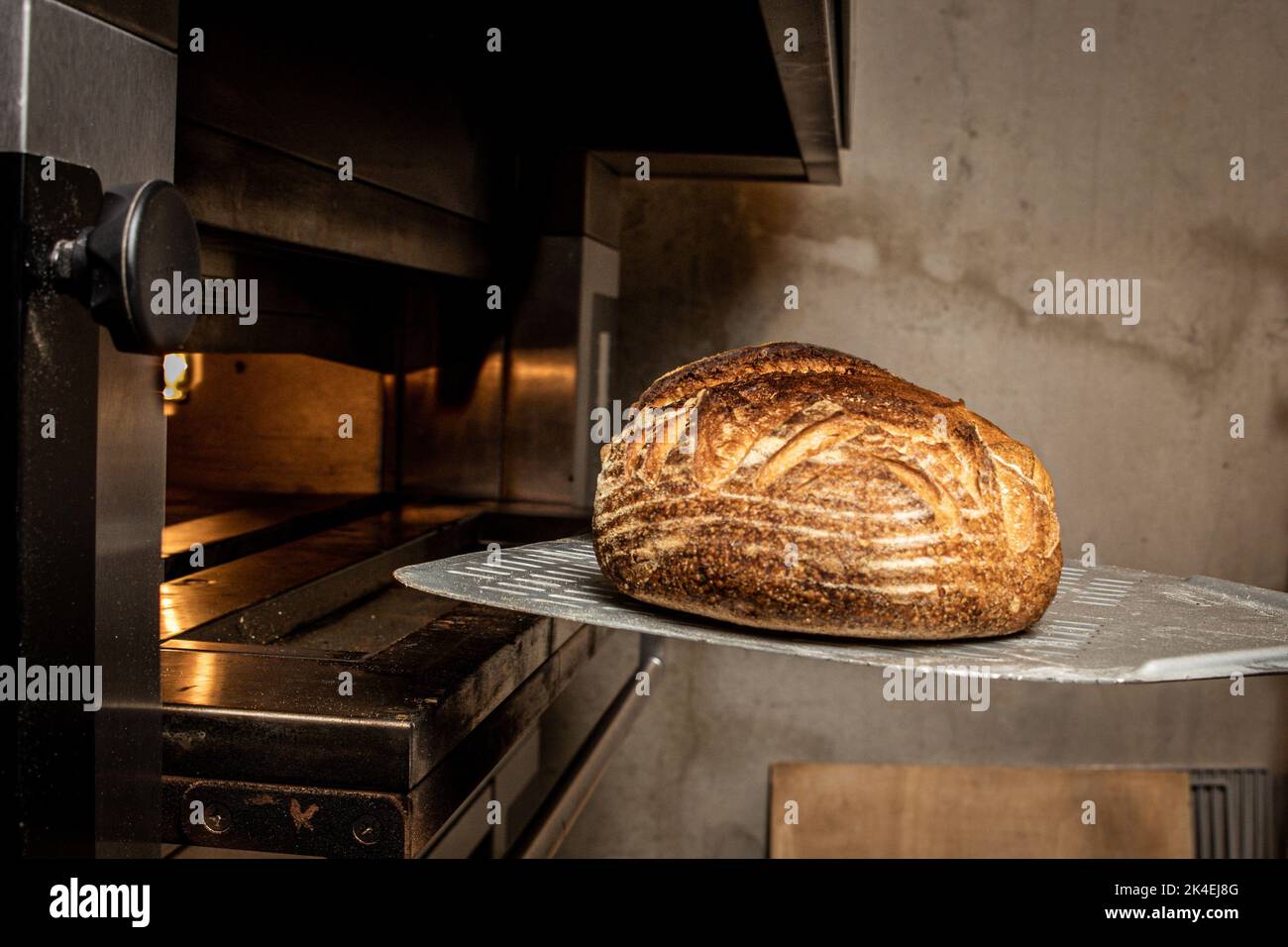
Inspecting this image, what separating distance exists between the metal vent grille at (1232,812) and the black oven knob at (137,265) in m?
2.67

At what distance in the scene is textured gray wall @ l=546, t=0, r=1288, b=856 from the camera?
2.52 meters

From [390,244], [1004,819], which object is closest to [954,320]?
[1004,819]

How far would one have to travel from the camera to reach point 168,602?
109cm

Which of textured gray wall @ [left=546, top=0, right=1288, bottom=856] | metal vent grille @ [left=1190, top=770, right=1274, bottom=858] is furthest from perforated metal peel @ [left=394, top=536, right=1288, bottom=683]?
metal vent grille @ [left=1190, top=770, right=1274, bottom=858]

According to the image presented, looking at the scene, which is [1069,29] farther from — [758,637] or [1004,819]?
[758,637]

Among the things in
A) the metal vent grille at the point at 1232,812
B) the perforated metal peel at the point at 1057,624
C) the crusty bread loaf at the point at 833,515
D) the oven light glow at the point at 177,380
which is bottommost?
the metal vent grille at the point at 1232,812

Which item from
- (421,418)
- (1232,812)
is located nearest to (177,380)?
(421,418)

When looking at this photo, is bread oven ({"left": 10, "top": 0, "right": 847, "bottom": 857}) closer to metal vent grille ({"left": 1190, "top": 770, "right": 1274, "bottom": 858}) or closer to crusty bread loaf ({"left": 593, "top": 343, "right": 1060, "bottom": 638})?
crusty bread loaf ({"left": 593, "top": 343, "right": 1060, "bottom": 638})

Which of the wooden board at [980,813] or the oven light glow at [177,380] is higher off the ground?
the oven light glow at [177,380]

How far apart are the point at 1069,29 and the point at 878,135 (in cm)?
45

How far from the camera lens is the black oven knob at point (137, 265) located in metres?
0.49

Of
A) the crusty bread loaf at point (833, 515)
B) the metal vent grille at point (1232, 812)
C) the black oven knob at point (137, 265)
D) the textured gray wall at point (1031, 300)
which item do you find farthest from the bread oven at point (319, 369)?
the metal vent grille at point (1232, 812)

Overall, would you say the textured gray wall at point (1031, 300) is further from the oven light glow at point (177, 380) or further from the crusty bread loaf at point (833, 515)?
the crusty bread loaf at point (833, 515)

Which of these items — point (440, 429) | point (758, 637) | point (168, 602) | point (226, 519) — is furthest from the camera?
point (440, 429)
